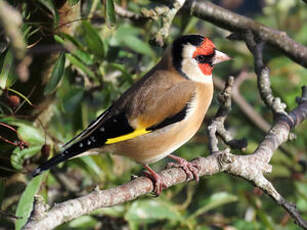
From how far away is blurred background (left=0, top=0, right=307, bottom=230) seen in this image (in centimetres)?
350

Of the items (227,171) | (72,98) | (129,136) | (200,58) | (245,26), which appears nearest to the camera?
(227,171)

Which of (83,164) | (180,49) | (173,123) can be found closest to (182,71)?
(180,49)

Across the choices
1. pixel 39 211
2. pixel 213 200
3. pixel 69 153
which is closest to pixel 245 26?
pixel 213 200

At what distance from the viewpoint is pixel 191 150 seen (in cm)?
561

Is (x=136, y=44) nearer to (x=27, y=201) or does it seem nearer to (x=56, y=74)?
(x=56, y=74)

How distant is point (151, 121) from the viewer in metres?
3.74

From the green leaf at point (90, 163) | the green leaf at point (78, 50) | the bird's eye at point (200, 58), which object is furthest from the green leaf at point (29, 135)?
the bird's eye at point (200, 58)

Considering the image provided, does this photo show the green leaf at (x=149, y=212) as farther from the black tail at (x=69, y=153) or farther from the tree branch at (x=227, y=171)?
the black tail at (x=69, y=153)

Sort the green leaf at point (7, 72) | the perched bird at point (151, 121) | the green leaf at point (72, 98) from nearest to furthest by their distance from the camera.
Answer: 1. the green leaf at point (7, 72)
2. the perched bird at point (151, 121)
3. the green leaf at point (72, 98)

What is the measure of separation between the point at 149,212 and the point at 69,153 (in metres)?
1.06

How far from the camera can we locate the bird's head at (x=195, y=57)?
13.8ft

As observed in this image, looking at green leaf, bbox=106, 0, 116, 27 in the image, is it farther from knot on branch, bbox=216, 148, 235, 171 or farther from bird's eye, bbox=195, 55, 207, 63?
bird's eye, bbox=195, 55, 207, 63

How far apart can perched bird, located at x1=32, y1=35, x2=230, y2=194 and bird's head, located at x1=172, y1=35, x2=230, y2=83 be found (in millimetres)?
60

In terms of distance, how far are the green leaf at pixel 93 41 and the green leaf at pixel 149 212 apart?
1206mm
